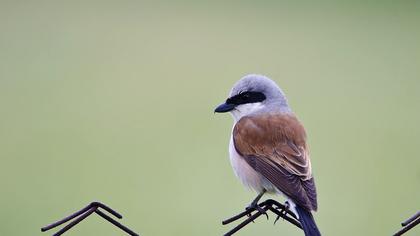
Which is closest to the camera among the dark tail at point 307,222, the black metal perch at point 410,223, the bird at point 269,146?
the black metal perch at point 410,223

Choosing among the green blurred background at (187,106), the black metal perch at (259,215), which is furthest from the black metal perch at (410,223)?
the green blurred background at (187,106)

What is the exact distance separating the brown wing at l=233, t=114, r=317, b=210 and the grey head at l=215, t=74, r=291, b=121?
0.09 meters

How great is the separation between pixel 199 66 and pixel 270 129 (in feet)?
20.7

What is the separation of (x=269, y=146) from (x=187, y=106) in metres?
4.56

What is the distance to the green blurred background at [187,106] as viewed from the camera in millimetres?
5926

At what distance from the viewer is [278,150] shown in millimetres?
3527

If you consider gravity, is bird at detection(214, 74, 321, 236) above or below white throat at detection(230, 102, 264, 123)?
below

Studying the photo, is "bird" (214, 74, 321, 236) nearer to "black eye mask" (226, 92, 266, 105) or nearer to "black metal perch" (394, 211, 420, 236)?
"black eye mask" (226, 92, 266, 105)

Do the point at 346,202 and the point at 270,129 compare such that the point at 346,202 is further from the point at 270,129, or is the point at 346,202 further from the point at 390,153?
the point at 270,129

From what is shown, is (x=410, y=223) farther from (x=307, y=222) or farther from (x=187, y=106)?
(x=187, y=106)

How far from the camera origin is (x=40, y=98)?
8.49m

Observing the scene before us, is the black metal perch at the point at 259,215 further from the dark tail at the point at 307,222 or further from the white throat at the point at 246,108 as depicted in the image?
the white throat at the point at 246,108

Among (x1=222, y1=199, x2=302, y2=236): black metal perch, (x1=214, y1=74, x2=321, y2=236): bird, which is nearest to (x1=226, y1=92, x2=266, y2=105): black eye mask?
(x1=214, y1=74, x2=321, y2=236): bird

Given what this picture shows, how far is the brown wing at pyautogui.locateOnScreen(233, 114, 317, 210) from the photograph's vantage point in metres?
3.33
